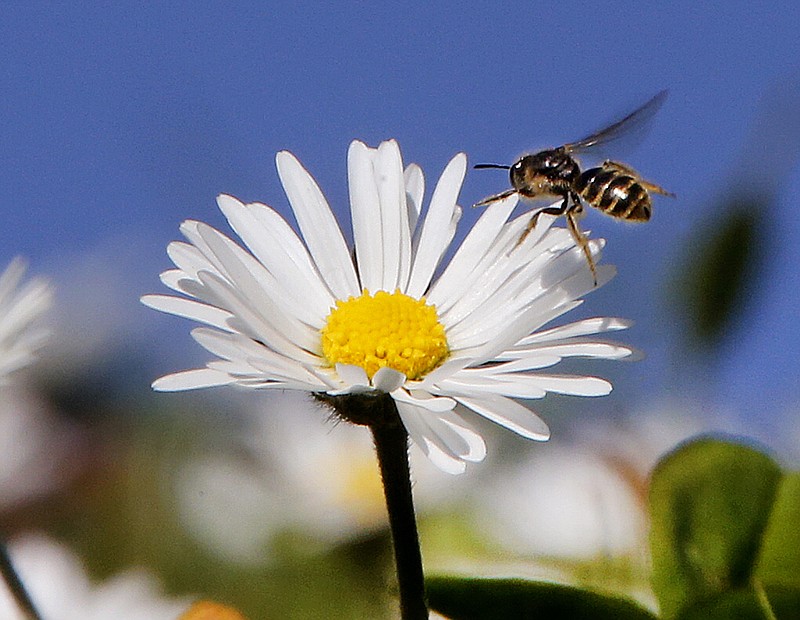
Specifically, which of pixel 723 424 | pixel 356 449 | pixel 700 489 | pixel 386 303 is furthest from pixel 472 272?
pixel 356 449

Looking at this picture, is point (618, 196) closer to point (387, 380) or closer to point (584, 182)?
point (584, 182)

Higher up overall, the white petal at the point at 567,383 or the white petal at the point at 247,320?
the white petal at the point at 247,320

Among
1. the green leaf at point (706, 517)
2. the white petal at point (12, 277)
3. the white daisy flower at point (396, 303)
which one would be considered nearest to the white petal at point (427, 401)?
the white daisy flower at point (396, 303)

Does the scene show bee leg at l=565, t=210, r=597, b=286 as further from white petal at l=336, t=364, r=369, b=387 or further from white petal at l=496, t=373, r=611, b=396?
white petal at l=336, t=364, r=369, b=387

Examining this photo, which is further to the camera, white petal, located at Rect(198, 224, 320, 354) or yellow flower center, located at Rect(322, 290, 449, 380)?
yellow flower center, located at Rect(322, 290, 449, 380)

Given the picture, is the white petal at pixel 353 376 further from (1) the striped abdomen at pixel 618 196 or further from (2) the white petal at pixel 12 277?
(2) the white petal at pixel 12 277

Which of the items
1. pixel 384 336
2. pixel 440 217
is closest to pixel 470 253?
pixel 440 217

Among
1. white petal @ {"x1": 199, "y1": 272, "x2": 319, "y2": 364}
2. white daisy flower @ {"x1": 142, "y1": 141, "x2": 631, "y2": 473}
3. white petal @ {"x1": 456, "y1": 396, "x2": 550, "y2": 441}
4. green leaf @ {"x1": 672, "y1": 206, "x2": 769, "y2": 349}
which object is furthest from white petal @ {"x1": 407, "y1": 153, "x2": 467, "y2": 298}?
green leaf @ {"x1": 672, "y1": 206, "x2": 769, "y2": 349}
